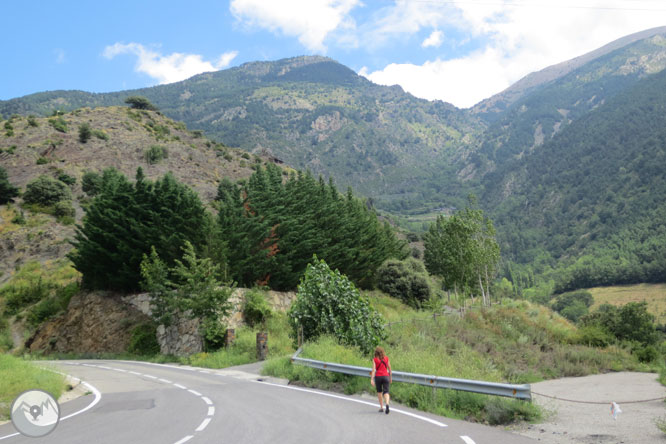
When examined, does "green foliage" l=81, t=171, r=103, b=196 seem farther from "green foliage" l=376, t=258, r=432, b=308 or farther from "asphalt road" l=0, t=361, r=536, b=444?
"asphalt road" l=0, t=361, r=536, b=444

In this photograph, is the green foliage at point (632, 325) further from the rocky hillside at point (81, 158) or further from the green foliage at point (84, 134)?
the green foliage at point (84, 134)

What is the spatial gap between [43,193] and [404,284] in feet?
149

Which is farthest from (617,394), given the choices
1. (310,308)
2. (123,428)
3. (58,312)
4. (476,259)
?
(58,312)

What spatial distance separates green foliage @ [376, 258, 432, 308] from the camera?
49.0 metres

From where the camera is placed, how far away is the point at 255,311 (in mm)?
30031

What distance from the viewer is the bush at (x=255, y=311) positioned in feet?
98.2

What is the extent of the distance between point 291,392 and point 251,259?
66.8 feet

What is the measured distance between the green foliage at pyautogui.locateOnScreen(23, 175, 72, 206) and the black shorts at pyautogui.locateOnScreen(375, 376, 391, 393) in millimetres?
59272

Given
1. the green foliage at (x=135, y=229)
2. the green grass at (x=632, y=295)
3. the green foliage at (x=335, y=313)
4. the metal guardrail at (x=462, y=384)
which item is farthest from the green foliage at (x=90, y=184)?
the green grass at (x=632, y=295)

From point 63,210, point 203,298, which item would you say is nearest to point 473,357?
point 203,298

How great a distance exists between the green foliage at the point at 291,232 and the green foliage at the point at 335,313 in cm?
1186

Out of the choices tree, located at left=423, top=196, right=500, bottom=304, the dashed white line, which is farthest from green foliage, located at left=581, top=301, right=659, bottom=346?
the dashed white line

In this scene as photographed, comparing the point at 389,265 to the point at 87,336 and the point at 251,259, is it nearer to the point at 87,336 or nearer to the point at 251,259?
the point at 251,259

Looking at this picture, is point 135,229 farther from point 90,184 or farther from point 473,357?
point 90,184
